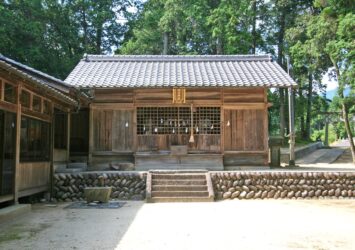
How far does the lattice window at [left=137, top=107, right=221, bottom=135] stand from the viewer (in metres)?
15.6

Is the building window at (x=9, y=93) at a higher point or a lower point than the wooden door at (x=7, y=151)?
higher

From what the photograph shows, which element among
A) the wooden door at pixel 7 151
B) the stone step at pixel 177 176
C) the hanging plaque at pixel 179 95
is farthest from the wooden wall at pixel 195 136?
the wooden door at pixel 7 151

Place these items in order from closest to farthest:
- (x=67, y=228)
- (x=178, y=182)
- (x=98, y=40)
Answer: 1. (x=67, y=228)
2. (x=178, y=182)
3. (x=98, y=40)

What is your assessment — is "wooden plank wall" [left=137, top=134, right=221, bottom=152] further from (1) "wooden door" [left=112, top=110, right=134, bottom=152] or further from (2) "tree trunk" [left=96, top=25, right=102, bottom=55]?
(2) "tree trunk" [left=96, top=25, right=102, bottom=55]

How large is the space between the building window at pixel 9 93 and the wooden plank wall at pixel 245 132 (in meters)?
8.30

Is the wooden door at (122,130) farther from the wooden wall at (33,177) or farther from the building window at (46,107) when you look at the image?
the wooden wall at (33,177)

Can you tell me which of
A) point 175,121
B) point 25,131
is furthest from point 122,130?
point 25,131

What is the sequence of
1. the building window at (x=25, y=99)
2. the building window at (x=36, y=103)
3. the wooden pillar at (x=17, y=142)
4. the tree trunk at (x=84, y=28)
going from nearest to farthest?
1. the wooden pillar at (x=17, y=142)
2. the building window at (x=25, y=99)
3. the building window at (x=36, y=103)
4. the tree trunk at (x=84, y=28)

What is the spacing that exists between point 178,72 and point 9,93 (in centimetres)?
877

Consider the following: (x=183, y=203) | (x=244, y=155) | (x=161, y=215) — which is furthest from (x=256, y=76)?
(x=161, y=215)

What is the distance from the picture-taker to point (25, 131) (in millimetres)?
10516

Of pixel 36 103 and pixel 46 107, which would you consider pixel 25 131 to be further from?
pixel 46 107

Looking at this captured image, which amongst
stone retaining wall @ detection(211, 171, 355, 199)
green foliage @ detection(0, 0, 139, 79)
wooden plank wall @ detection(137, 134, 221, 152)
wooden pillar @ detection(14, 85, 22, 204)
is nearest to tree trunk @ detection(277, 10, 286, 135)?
green foliage @ detection(0, 0, 139, 79)

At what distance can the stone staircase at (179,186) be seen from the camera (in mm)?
12117
